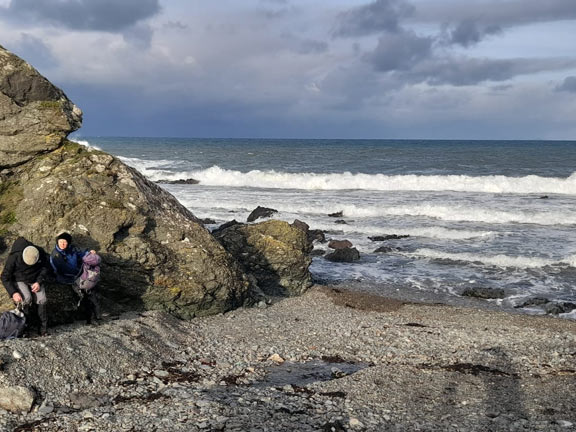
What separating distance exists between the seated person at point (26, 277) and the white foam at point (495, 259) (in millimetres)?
14720

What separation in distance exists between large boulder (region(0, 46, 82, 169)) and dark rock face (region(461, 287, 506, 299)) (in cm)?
1165

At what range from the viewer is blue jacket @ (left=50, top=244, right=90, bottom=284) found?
10.2 metres

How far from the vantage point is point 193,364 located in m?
9.62

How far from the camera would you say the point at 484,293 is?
53.9 ft

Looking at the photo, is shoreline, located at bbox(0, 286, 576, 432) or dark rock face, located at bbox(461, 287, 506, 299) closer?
shoreline, located at bbox(0, 286, 576, 432)

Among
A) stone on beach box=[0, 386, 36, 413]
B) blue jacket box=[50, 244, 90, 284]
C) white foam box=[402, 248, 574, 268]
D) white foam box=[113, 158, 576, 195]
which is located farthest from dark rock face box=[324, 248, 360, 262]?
white foam box=[113, 158, 576, 195]

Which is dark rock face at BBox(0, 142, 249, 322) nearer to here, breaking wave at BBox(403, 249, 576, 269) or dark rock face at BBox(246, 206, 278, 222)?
breaking wave at BBox(403, 249, 576, 269)

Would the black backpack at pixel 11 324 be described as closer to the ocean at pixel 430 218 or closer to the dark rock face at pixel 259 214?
the ocean at pixel 430 218

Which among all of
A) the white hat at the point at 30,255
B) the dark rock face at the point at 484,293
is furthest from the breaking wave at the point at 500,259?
the white hat at the point at 30,255

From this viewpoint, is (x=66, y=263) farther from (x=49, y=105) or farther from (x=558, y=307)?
(x=558, y=307)

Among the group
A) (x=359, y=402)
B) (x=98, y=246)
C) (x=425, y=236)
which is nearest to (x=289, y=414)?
(x=359, y=402)

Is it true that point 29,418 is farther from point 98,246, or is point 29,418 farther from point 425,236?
point 425,236

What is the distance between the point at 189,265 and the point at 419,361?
540 cm

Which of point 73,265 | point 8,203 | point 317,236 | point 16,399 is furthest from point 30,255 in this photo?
point 317,236
